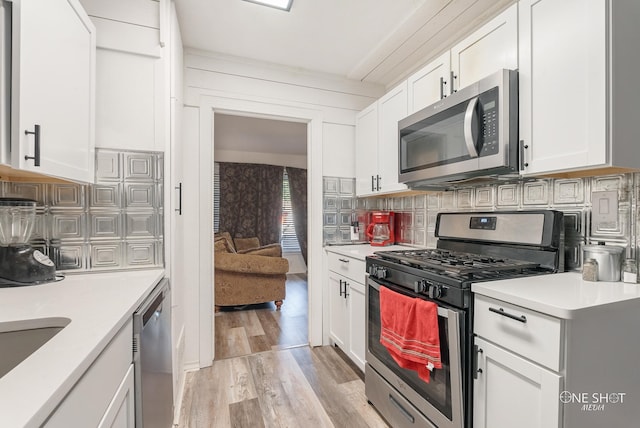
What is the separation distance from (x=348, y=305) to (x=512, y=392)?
1.30 metres

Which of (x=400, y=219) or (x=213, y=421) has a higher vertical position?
(x=400, y=219)

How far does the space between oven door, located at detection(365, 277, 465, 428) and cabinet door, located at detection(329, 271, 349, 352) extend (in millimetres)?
681

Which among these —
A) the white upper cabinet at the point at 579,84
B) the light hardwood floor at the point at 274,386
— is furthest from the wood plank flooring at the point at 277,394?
the white upper cabinet at the point at 579,84

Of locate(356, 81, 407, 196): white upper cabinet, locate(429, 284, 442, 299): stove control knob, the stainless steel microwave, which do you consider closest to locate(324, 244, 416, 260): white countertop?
locate(356, 81, 407, 196): white upper cabinet

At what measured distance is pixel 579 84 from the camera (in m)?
1.11

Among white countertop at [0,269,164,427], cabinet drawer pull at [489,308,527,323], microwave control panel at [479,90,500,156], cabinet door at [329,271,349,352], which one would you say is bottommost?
cabinet door at [329,271,349,352]

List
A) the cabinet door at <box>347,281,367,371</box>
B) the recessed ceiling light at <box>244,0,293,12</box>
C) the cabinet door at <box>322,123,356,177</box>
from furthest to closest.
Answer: the cabinet door at <box>322,123,356,177</box>, the cabinet door at <box>347,281,367,371</box>, the recessed ceiling light at <box>244,0,293,12</box>

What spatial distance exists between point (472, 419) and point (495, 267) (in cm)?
61

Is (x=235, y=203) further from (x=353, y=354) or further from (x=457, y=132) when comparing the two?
(x=457, y=132)

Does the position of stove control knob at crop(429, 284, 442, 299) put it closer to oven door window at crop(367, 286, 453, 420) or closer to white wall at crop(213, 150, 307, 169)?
oven door window at crop(367, 286, 453, 420)

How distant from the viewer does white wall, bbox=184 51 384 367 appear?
7.48 feet

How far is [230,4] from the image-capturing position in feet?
5.95

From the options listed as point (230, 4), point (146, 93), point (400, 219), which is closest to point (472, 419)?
point (400, 219)

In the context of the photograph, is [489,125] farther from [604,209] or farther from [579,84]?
[604,209]
